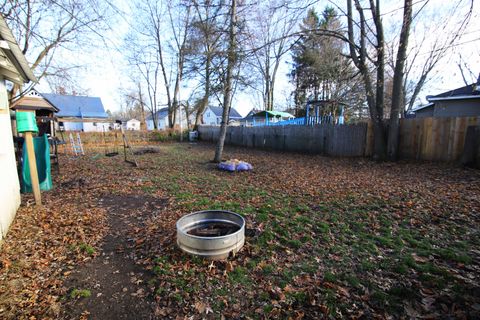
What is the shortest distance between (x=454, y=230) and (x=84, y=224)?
18.5 ft

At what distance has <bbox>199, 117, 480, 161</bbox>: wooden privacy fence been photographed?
725 centimetres

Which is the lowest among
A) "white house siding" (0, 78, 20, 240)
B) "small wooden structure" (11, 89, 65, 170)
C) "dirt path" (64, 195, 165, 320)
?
"dirt path" (64, 195, 165, 320)

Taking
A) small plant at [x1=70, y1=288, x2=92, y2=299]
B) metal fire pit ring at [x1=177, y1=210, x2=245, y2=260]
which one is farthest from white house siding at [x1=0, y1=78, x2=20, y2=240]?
metal fire pit ring at [x1=177, y1=210, x2=245, y2=260]

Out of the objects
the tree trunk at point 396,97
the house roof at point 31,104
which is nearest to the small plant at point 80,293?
the tree trunk at point 396,97

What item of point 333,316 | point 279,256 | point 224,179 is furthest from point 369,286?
point 224,179

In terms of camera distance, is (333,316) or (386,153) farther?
(386,153)

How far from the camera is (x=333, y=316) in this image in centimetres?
193

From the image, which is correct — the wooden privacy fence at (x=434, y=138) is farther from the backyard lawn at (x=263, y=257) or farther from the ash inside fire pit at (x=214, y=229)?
→ the ash inside fire pit at (x=214, y=229)

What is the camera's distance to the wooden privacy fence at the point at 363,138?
725 centimetres

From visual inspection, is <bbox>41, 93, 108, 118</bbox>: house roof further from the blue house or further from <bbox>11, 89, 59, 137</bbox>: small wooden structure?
<bbox>11, 89, 59, 137</bbox>: small wooden structure

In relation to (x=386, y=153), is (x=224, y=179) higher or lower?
lower

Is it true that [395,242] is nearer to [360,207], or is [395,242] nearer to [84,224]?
[360,207]

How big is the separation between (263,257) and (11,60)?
5.30 metres

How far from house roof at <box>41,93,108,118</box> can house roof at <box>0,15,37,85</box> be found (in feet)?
99.2
